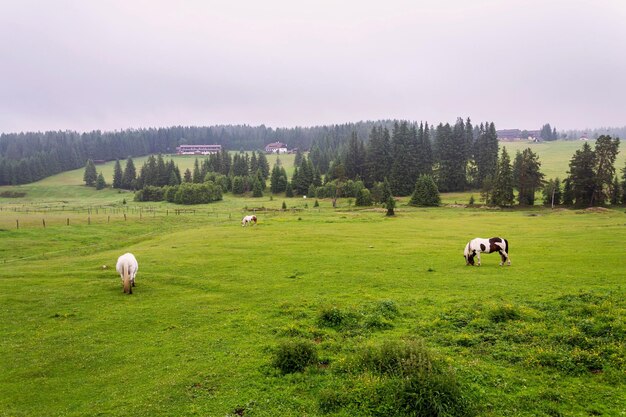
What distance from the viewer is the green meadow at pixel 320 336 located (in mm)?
9969

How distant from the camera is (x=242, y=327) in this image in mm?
15430

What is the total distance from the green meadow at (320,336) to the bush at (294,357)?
0.05m

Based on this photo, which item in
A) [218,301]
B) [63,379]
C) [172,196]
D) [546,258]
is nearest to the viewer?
[63,379]

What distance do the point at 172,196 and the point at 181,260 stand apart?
301 feet

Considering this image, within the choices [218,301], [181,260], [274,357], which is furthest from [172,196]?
[274,357]

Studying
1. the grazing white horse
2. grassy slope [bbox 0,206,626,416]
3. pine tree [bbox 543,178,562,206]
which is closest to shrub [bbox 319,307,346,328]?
grassy slope [bbox 0,206,626,416]

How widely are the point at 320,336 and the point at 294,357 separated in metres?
2.23

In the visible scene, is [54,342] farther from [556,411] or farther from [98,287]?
[556,411]

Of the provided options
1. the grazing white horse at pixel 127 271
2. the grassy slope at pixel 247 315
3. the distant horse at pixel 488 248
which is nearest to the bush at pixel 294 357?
the grassy slope at pixel 247 315

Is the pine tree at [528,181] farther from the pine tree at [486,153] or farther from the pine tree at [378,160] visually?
the pine tree at [378,160]

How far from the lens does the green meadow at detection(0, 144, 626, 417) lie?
9969mm

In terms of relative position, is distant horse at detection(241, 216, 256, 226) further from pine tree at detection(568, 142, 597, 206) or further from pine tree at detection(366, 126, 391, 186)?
pine tree at detection(366, 126, 391, 186)

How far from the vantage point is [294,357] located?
39.3ft

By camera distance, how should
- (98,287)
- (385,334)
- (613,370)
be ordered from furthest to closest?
(98,287) → (385,334) → (613,370)
